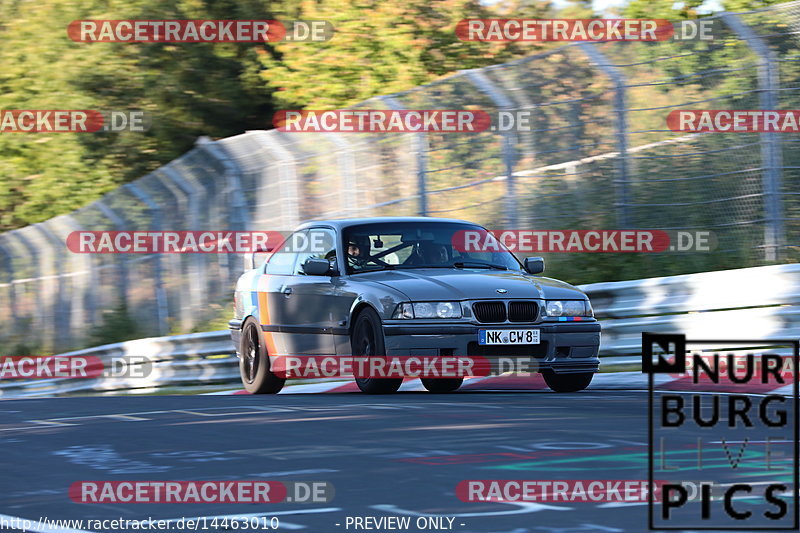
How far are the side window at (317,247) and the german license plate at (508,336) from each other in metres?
1.88

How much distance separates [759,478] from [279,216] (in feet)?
47.2

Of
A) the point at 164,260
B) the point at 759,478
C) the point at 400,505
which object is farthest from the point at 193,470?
the point at 164,260

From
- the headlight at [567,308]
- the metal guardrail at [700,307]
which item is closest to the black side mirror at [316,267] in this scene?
the headlight at [567,308]

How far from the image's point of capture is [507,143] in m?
18.1

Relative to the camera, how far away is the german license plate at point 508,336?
12.1m

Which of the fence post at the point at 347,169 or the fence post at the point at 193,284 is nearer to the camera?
the fence post at the point at 347,169

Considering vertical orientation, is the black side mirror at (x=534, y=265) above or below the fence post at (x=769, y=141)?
below

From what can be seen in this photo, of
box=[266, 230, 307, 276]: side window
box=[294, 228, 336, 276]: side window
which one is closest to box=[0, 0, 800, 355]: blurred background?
box=[266, 230, 307, 276]: side window

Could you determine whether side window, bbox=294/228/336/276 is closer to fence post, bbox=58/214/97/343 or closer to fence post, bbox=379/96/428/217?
fence post, bbox=379/96/428/217

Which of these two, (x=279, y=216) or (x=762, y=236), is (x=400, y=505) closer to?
(x=762, y=236)

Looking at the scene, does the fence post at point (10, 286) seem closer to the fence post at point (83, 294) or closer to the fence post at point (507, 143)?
the fence post at point (83, 294)

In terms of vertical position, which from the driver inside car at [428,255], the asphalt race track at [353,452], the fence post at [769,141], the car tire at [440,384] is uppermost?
the fence post at [769,141]

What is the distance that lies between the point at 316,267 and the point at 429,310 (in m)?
1.37

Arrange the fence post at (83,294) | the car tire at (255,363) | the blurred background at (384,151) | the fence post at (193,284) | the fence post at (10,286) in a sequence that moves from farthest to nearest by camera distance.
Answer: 1. the fence post at (10,286)
2. the fence post at (83,294)
3. the fence post at (193,284)
4. the blurred background at (384,151)
5. the car tire at (255,363)
